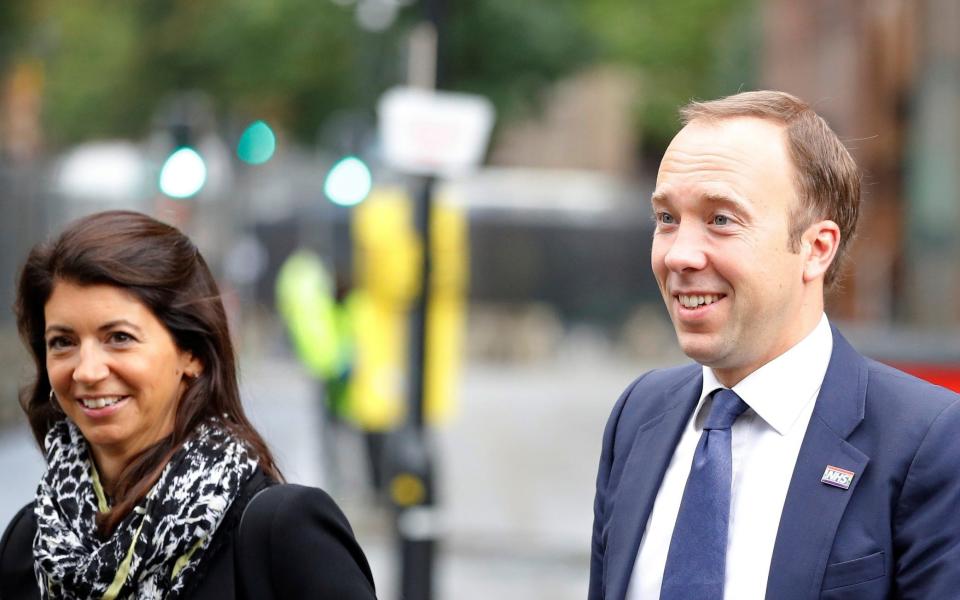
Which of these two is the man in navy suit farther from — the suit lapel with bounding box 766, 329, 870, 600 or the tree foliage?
the tree foliage

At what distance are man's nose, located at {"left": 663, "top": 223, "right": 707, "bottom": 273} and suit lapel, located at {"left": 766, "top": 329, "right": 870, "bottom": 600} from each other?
32cm

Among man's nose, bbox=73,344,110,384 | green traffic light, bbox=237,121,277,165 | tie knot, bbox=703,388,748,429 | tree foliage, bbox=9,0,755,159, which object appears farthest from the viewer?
tree foliage, bbox=9,0,755,159

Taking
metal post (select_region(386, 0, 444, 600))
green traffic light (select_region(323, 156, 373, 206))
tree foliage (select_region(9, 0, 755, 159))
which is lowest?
metal post (select_region(386, 0, 444, 600))

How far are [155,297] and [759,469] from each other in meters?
1.21

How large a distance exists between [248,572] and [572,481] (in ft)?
41.9

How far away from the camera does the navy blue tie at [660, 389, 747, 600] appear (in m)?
2.61

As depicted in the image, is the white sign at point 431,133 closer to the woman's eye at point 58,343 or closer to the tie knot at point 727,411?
the woman's eye at point 58,343

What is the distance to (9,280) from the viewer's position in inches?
683

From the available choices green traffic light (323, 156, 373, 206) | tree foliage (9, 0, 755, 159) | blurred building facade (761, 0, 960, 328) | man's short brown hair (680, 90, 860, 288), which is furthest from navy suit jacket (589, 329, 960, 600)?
green traffic light (323, 156, 373, 206)

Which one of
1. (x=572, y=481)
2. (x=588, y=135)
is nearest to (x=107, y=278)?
(x=572, y=481)

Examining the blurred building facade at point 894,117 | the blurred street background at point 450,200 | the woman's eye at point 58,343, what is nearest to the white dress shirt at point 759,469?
the blurred street background at point 450,200

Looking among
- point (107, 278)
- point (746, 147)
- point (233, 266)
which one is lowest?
point (233, 266)

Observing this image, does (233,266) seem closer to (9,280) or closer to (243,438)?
(9,280)

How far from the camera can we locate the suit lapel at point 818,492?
252cm
